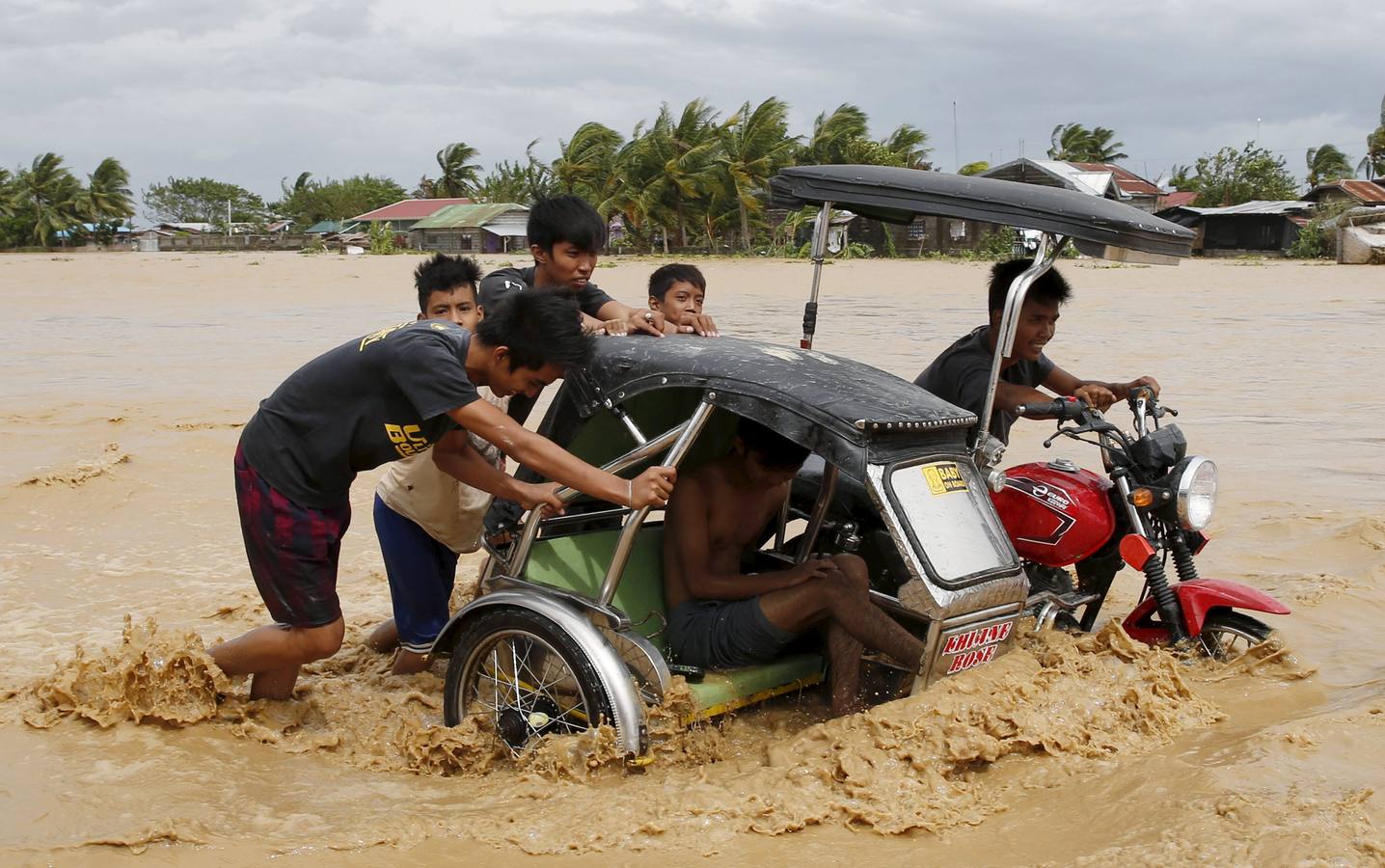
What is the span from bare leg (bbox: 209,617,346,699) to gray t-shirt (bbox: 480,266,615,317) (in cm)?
137

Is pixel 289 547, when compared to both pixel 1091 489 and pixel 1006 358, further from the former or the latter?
pixel 1091 489

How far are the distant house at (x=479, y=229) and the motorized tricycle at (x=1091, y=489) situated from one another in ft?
161

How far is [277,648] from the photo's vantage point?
4.12 m

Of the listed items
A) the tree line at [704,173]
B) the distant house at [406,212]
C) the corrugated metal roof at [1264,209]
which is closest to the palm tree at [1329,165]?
the tree line at [704,173]

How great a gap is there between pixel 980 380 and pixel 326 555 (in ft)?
7.57

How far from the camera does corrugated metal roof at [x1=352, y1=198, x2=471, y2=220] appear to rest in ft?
205

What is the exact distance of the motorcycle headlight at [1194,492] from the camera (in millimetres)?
4219

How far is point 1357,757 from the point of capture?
3.56 metres

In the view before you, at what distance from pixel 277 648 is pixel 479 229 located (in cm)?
5009

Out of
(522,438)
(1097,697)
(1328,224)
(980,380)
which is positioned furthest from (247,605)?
(1328,224)

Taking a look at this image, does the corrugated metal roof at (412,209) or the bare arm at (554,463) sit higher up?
the corrugated metal roof at (412,209)

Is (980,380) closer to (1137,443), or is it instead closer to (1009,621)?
(1137,443)

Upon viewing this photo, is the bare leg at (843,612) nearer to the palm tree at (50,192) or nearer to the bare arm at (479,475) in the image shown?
the bare arm at (479,475)

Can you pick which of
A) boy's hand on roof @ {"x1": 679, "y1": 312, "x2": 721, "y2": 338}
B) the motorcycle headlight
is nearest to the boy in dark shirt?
boy's hand on roof @ {"x1": 679, "y1": 312, "x2": 721, "y2": 338}
